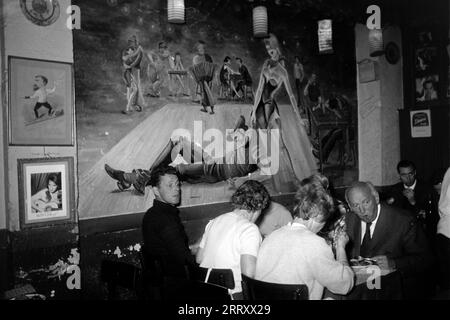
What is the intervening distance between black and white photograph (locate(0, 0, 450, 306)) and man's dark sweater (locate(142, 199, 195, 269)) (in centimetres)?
1

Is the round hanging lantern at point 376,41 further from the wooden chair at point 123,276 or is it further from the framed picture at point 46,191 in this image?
the wooden chair at point 123,276

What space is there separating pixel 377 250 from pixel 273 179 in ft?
6.91

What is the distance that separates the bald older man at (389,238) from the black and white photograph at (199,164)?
11 mm

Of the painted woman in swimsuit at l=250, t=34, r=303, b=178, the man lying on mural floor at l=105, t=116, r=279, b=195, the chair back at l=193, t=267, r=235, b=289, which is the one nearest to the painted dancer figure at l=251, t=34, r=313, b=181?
the painted woman in swimsuit at l=250, t=34, r=303, b=178

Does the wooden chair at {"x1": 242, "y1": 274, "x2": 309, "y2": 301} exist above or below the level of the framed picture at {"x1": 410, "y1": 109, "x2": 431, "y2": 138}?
below

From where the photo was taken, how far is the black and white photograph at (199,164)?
2.40m

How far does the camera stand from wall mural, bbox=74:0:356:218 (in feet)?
11.7

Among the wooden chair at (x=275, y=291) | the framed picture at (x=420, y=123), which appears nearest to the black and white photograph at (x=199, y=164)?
the wooden chair at (x=275, y=291)

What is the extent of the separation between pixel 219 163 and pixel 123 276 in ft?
7.05

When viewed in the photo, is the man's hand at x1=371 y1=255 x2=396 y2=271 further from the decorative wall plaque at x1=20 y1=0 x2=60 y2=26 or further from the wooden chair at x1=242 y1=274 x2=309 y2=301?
the decorative wall plaque at x1=20 y1=0 x2=60 y2=26

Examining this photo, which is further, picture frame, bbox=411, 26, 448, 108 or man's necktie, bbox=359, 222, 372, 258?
picture frame, bbox=411, 26, 448, 108

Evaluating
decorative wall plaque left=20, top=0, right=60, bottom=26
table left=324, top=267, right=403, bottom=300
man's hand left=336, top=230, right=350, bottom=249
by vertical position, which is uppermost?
decorative wall plaque left=20, top=0, right=60, bottom=26

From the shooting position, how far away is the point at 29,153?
320 centimetres
